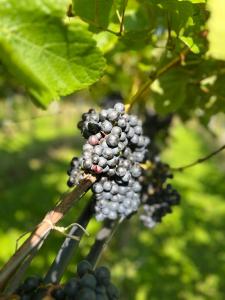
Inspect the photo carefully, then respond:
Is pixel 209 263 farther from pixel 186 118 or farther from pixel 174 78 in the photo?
pixel 174 78

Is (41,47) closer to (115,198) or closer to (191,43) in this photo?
(191,43)

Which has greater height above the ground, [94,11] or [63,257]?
[94,11]

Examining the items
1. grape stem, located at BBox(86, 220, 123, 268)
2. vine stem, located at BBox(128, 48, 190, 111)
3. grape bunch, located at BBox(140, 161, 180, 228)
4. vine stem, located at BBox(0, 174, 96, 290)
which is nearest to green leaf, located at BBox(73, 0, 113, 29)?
vine stem, located at BBox(128, 48, 190, 111)

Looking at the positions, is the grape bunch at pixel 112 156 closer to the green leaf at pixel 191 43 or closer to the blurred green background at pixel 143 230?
the green leaf at pixel 191 43

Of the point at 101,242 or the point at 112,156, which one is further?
the point at 101,242

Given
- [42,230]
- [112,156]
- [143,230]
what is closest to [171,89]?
[112,156]

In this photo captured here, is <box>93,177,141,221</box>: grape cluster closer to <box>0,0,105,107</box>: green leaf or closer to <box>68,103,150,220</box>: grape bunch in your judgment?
<box>68,103,150,220</box>: grape bunch

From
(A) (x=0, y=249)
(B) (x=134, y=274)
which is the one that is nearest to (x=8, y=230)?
(A) (x=0, y=249)
